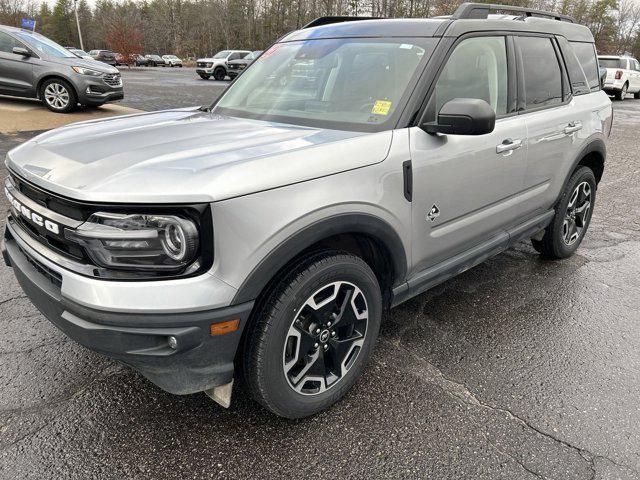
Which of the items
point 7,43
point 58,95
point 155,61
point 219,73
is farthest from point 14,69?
point 155,61

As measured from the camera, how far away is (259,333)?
1990 mm

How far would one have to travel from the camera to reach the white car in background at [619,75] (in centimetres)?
2089

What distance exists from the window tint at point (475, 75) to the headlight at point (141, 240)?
1.49m

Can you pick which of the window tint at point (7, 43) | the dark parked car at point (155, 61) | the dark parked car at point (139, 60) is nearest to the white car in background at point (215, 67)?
the window tint at point (7, 43)

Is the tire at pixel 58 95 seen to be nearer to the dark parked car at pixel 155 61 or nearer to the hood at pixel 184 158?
the hood at pixel 184 158

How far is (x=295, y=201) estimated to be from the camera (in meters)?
1.96

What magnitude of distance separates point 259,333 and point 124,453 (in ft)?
2.62

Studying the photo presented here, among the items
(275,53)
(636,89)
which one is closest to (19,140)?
(275,53)

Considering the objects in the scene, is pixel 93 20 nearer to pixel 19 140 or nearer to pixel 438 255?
pixel 19 140

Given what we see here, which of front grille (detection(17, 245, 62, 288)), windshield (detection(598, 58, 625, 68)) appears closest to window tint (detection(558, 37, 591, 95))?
front grille (detection(17, 245, 62, 288))

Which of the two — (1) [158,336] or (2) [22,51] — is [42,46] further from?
(1) [158,336]

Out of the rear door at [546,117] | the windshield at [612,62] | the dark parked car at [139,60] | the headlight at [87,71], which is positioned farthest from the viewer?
the dark parked car at [139,60]

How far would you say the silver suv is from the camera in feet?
5.83

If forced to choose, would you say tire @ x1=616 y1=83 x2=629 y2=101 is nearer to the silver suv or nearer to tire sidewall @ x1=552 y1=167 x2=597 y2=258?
tire sidewall @ x1=552 y1=167 x2=597 y2=258
